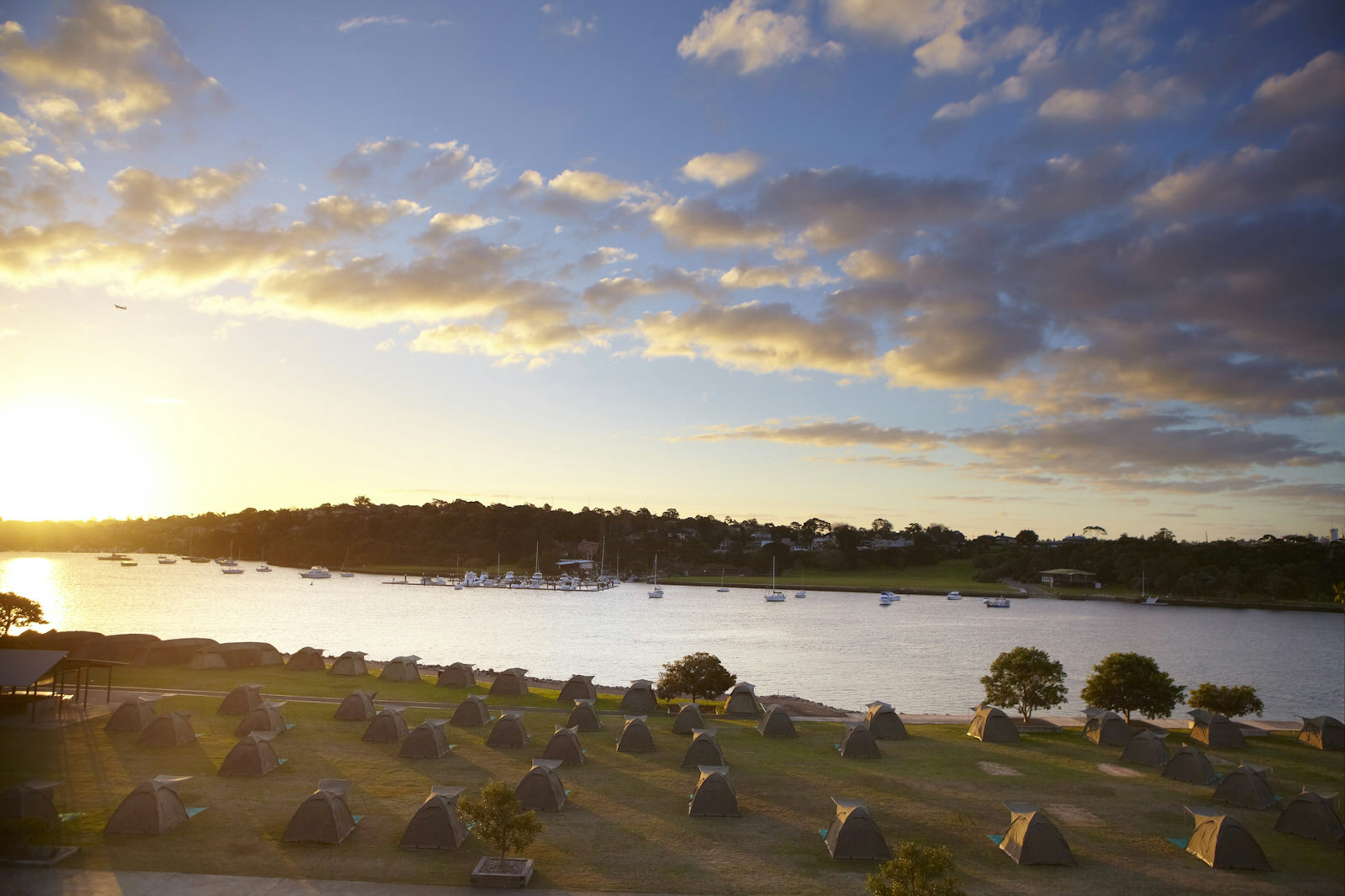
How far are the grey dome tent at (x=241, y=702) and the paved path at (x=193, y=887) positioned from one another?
57.8 feet

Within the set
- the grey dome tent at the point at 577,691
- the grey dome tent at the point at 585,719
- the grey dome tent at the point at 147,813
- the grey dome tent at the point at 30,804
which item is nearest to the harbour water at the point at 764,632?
the grey dome tent at the point at 577,691

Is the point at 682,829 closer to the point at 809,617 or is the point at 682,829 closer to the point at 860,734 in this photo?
the point at 860,734

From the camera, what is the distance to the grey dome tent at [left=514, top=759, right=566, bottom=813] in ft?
81.8

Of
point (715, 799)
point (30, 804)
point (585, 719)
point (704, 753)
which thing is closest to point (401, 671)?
point (585, 719)

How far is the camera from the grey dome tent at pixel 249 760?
27078 mm

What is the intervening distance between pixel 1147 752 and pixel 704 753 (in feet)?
66.3

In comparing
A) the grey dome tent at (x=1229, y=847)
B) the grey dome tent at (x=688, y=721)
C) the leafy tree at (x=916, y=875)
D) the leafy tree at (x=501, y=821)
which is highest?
the leafy tree at (x=916, y=875)

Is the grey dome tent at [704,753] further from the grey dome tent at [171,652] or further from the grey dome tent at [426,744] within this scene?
the grey dome tent at [171,652]

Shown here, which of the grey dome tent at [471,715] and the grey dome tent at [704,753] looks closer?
the grey dome tent at [704,753]

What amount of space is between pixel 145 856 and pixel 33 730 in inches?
659

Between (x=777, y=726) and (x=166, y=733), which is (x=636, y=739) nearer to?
(x=777, y=726)

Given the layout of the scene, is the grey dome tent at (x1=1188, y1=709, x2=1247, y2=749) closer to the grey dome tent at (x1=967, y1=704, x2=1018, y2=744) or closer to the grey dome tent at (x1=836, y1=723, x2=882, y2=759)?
the grey dome tent at (x1=967, y1=704, x2=1018, y2=744)

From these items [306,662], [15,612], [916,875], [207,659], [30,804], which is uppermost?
[15,612]

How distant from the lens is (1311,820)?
2522 centimetres
